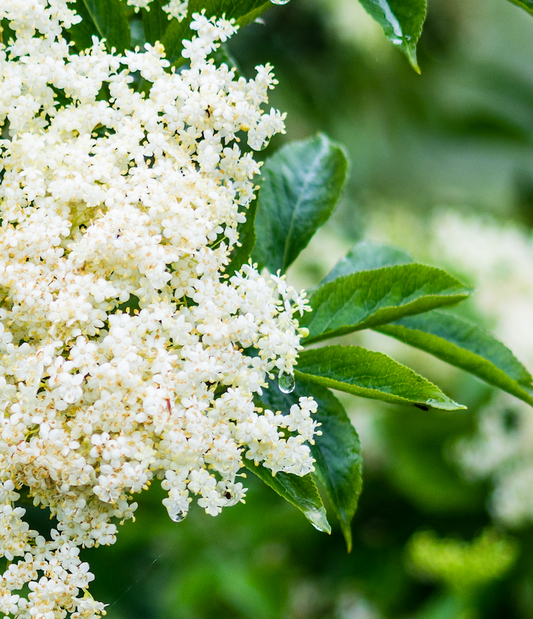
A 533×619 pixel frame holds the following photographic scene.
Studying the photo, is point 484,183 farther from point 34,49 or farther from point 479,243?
point 34,49

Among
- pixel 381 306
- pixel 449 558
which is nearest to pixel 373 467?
pixel 449 558

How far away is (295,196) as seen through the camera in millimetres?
883

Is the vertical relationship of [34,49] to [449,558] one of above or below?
above

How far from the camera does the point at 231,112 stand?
61 centimetres

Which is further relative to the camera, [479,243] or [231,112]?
[479,243]

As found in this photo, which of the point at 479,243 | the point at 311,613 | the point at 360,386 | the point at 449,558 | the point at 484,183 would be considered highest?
the point at 360,386

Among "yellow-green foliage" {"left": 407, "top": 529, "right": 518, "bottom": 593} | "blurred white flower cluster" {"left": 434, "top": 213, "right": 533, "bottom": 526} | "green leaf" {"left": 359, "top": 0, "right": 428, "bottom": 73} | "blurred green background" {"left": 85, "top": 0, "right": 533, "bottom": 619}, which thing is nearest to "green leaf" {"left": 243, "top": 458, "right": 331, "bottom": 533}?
"green leaf" {"left": 359, "top": 0, "right": 428, "bottom": 73}

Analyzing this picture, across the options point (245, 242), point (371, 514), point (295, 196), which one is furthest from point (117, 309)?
point (371, 514)

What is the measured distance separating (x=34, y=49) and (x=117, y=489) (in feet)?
1.29

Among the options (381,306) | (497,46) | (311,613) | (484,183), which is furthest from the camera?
(497,46)

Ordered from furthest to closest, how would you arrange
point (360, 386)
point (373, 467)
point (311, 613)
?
point (311, 613) < point (373, 467) < point (360, 386)

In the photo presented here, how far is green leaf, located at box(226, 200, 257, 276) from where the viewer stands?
0.69 metres

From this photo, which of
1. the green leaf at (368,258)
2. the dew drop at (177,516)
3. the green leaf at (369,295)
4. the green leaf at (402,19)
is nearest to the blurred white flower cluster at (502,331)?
the green leaf at (368,258)

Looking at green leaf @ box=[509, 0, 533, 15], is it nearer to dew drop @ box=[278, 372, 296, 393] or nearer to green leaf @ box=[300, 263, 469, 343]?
green leaf @ box=[300, 263, 469, 343]
